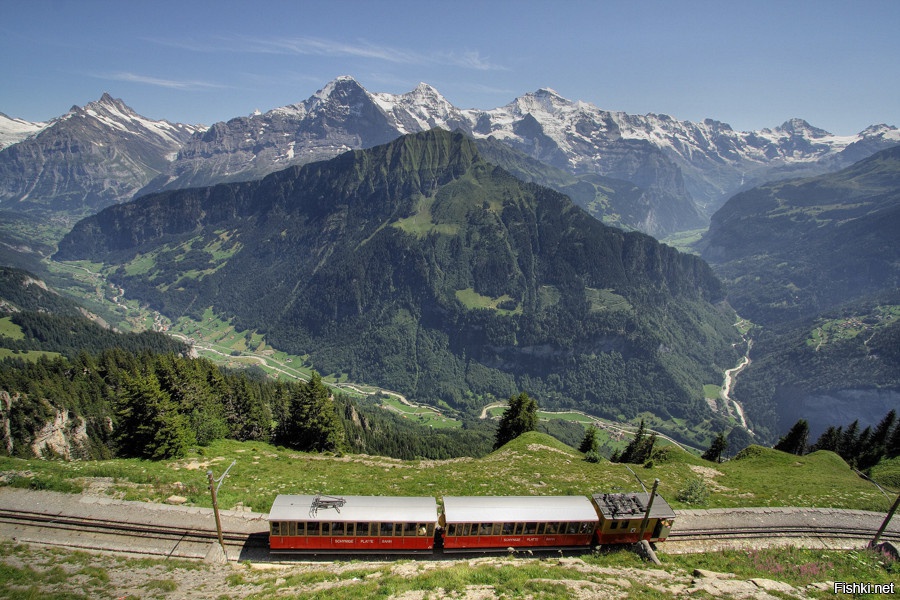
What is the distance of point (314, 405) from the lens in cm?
7069

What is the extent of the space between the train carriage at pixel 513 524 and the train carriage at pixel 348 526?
226 centimetres

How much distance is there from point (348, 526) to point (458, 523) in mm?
9541

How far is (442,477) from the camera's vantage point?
5216 cm

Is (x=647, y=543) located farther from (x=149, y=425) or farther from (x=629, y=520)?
(x=149, y=425)

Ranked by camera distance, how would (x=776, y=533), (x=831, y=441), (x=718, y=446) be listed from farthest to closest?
(x=831, y=441) < (x=718, y=446) < (x=776, y=533)

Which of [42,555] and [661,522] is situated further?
[661,522]

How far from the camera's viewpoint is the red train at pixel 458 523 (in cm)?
3606

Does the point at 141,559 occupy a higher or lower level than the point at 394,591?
lower

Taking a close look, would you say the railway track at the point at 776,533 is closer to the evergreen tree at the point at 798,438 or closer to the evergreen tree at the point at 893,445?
the evergreen tree at the point at 798,438

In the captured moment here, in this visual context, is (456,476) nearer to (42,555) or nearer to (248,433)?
(42,555)

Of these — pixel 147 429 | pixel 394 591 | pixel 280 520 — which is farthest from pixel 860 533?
pixel 147 429

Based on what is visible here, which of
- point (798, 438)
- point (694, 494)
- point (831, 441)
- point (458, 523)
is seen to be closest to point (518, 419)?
point (694, 494)

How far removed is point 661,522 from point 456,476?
23.5 metres

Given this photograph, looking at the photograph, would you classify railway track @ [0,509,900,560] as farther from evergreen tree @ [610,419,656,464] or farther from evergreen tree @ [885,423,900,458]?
evergreen tree @ [885,423,900,458]
